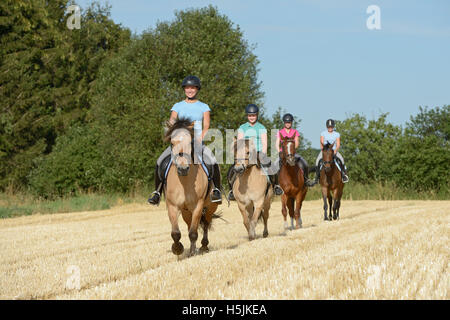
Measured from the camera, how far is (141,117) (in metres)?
32.4

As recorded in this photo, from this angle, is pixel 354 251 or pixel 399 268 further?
pixel 354 251

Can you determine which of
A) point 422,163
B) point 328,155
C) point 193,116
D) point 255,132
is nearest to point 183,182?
point 193,116

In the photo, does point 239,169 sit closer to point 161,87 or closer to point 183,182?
point 183,182

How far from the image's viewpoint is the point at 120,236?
13.8 meters

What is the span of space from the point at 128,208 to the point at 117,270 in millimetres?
17599

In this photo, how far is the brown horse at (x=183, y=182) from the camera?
8.30 m

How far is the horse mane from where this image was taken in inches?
337

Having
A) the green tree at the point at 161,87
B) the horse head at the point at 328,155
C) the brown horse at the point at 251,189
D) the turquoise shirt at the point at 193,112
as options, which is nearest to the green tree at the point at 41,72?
the green tree at the point at 161,87

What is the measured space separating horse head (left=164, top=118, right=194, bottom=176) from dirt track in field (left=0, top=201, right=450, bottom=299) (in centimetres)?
154

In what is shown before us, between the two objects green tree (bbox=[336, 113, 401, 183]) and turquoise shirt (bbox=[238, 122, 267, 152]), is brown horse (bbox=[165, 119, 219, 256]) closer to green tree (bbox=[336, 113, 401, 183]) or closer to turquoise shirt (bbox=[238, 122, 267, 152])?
turquoise shirt (bbox=[238, 122, 267, 152])

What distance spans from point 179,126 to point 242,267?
2705 millimetres

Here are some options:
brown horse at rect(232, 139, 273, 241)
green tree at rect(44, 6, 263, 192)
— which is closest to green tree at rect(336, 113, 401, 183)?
green tree at rect(44, 6, 263, 192)

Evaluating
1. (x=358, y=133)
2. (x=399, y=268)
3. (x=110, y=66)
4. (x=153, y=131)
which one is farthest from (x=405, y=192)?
(x=399, y=268)
